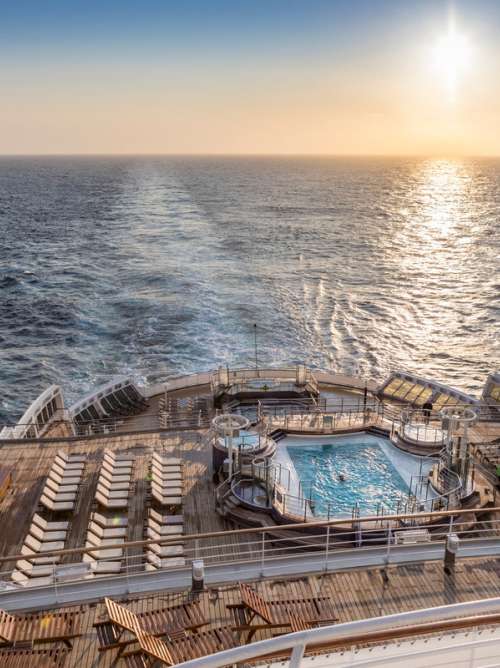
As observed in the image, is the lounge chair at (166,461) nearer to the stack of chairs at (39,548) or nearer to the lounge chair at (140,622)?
the stack of chairs at (39,548)

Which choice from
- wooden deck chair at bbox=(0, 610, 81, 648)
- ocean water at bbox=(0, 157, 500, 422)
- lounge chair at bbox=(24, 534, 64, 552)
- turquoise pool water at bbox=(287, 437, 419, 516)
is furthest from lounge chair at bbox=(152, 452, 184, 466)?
ocean water at bbox=(0, 157, 500, 422)

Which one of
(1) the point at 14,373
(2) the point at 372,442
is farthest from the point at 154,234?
(2) the point at 372,442

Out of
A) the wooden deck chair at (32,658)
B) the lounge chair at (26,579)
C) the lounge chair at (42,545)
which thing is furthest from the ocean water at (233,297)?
the wooden deck chair at (32,658)

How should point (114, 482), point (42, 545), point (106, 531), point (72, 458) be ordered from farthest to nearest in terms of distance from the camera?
point (72, 458), point (114, 482), point (106, 531), point (42, 545)

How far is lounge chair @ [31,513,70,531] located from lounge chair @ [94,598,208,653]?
22.7 feet

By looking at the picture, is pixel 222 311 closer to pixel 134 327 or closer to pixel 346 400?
pixel 134 327

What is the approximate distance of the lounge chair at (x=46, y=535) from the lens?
16828 mm

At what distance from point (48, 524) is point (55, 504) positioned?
2.91ft

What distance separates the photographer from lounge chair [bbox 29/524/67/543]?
1683 centimetres

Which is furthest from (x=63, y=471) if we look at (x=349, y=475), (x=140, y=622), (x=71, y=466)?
(x=140, y=622)

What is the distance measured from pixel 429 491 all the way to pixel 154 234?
287ft

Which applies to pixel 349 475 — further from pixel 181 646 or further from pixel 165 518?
pixel 181 646

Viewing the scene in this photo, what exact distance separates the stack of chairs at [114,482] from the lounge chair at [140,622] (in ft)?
24.5

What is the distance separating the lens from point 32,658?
33.3 feet
